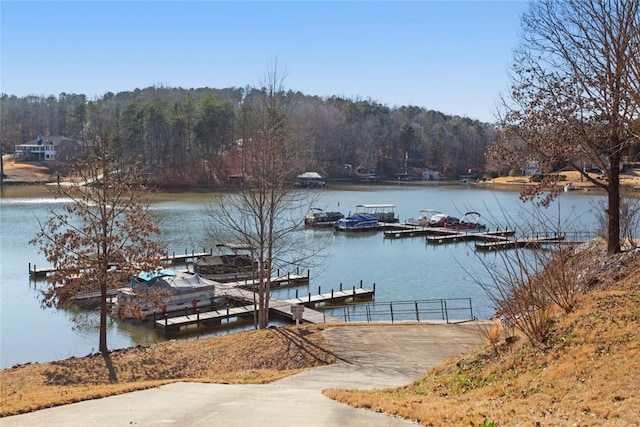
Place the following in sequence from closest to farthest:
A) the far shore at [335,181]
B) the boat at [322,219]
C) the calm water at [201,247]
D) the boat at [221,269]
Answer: the calm water at [201,247], the boat at [221,269], the boat at [322,219], the far shore at [335,181]

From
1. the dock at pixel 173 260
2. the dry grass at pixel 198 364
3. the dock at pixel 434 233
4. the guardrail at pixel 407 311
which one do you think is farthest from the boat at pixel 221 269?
the dock at pixel 434 233

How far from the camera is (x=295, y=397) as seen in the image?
1116 centimetres

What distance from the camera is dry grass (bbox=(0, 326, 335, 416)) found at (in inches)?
598

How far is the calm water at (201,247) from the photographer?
79.3 ft

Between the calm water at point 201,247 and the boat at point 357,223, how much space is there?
1.39 meters

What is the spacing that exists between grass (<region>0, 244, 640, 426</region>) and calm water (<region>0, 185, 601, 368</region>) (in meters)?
2.34

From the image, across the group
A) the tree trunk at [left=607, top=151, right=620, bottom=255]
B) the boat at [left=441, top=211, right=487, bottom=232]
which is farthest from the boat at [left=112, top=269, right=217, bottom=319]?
the boat at [left=441, top=211, right=487, bottom=232]

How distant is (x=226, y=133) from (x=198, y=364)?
9077 cm

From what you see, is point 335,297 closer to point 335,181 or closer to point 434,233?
point 434,233

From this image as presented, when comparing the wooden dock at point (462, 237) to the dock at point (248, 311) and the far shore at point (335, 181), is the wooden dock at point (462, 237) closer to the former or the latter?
the dock at point (248, 311)

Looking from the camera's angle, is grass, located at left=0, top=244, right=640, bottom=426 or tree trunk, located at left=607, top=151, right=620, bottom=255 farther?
tree trunk, located at left=607, top=151, right=620, bottom=255

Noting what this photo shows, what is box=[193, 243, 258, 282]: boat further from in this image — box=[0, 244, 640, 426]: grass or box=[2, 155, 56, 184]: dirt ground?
box=[2, 155, 56, 184]: dirt ground

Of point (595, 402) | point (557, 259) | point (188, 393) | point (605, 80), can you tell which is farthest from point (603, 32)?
point (188, 393)

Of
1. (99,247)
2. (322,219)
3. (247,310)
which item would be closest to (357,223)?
(322,219)
